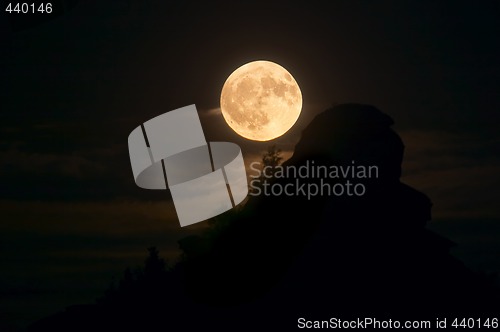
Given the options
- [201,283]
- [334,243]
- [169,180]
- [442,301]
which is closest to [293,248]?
[334,243]

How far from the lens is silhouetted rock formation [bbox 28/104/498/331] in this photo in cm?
4281

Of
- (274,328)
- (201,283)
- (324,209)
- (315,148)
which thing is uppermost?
(315,148)

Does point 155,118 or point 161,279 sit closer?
point 155,118

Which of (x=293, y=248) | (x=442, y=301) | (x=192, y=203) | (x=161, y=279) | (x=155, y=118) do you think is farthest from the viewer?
(x=161, y=279)

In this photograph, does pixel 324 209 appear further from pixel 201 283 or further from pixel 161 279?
pixel 161 279

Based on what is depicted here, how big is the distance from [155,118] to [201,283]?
79.3ft

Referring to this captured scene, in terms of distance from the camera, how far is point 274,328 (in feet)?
144

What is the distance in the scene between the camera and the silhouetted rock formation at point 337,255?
42.8 metres

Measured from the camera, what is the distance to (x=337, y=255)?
1716 inches

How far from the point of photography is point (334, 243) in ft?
144

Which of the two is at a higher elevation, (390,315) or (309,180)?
(309,180)

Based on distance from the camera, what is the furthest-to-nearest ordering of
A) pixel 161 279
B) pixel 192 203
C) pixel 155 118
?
pixel 161 279 < pixel 192 203 < pixel 155 118

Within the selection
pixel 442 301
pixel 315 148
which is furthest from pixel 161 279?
pixel 442 301

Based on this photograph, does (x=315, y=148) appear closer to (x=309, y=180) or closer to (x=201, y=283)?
(x=309, y=180)
